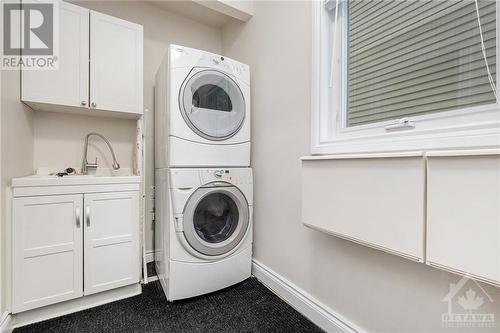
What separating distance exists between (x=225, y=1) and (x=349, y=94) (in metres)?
1.34

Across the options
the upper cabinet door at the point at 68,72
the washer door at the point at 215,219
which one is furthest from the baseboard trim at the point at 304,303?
the upper cabinet door at the point at 68,72

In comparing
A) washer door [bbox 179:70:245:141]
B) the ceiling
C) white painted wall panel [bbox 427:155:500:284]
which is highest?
the ceiling

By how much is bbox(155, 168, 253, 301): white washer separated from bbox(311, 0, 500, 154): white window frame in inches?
27.9

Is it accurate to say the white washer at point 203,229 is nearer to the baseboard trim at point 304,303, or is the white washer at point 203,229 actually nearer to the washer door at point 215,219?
the washer door at point 215,219

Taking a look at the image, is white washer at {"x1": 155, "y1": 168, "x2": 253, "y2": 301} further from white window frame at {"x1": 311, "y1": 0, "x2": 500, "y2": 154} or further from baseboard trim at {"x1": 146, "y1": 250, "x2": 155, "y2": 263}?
white window frame at {"x1": 311, "y1": 0, "x2": 500, "y2": 154}

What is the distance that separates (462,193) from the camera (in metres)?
0.75

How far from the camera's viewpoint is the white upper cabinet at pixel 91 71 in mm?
1609

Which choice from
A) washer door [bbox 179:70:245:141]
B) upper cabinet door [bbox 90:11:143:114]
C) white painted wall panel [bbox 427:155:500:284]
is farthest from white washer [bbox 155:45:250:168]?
white painted wall panel [bbox 427:155:500:284]

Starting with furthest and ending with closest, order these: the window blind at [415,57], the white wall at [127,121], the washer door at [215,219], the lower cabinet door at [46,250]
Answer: the white wall at [127,121] → the washer door at [215,219] → the lower cabinet door at [46,250] → the window blind at [415,57]

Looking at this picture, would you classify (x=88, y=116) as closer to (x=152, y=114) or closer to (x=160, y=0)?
(x=152, y=114)

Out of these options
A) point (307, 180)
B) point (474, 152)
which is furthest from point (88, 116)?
point (474, 152)

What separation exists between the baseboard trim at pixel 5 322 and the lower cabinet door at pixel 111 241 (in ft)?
1.16

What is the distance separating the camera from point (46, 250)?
1441 millimetres

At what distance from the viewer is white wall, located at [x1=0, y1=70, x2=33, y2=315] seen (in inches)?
50.2
